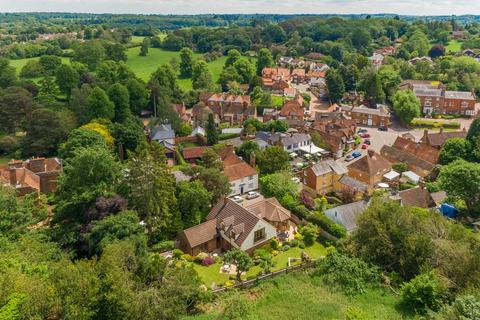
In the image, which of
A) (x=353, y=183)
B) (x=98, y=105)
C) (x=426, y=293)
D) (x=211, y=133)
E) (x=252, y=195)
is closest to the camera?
(x=426, y=293)

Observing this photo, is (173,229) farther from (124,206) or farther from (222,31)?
(222,31)

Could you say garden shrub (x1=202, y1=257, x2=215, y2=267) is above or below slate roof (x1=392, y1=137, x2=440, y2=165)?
below

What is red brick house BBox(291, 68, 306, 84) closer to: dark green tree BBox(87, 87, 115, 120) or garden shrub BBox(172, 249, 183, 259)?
dark green tree BBox(87, 87, 115, 120)

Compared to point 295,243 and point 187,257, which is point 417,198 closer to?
point 295,243

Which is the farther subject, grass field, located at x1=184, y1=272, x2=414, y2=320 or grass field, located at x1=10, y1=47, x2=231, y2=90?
grass field, located at x1=10, y1=47, x2=231, y2=90

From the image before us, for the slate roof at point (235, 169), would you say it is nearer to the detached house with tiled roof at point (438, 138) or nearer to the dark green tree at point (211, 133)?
the dark green tree at point (211, 133)

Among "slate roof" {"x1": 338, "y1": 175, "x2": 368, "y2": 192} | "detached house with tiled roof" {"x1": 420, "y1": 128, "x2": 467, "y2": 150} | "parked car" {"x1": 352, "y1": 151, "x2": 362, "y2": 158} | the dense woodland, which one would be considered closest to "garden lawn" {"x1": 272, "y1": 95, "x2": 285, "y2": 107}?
the dense woodland

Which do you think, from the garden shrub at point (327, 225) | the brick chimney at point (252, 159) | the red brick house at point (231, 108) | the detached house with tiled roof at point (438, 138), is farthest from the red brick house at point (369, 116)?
the garden shrub at point (327, 225)

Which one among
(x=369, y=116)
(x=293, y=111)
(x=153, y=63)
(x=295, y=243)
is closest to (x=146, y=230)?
(x=295, y=243)
